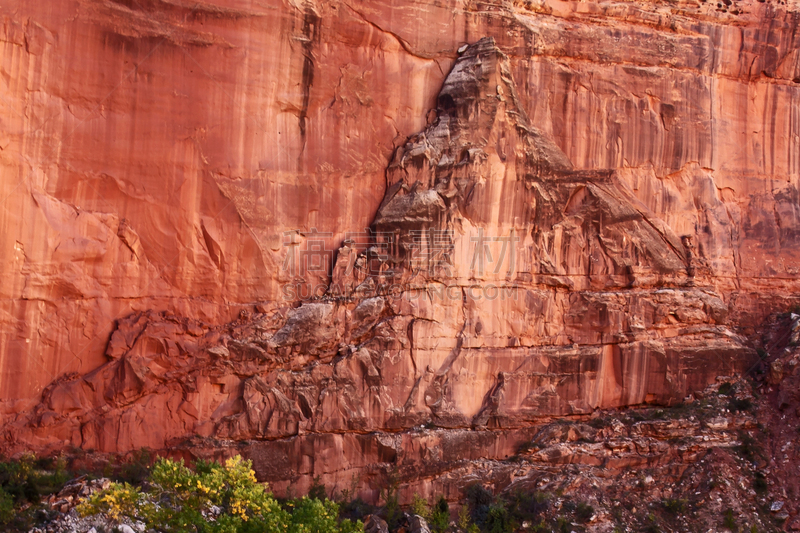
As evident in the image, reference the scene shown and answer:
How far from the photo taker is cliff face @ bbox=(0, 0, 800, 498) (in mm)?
19531

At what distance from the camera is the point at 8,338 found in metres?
18.8

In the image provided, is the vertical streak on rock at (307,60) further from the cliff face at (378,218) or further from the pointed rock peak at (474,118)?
the pointed rock peak at (474,118)

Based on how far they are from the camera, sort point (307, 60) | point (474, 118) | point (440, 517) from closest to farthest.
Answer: point (440, 517) < point (307, 60) < point (474, 118)

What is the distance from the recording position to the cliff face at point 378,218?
769 inches

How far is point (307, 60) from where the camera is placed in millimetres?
21891

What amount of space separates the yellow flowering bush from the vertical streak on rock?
9667mm

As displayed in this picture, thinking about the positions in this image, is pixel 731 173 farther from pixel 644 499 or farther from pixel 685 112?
pixel 644 499

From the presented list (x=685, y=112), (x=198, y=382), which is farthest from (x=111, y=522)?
(x=685, y=112)

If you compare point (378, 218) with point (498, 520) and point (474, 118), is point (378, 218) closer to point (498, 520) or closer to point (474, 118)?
point (474, 118)

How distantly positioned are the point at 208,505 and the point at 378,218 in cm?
976

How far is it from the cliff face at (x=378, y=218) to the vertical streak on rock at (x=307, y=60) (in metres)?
0.09

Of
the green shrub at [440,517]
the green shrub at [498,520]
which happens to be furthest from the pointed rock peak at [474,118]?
the green shrub at [498,520]

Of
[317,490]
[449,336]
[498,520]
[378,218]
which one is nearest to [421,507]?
[498,520]

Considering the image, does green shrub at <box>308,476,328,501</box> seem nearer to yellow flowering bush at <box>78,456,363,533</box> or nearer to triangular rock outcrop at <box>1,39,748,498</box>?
triangular rock outcrop at <box>1,39,748,498</box>
